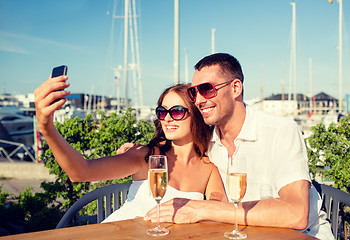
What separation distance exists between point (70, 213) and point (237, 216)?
4.32 feet

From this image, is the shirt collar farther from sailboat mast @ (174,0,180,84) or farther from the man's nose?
sailboat mast @ (174,0,180,84)

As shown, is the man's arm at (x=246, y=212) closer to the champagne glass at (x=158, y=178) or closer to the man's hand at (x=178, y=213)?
the man's hand at (x=178, y=213)

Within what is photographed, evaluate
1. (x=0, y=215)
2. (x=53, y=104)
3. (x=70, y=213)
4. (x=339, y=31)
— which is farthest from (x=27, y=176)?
(x=339, y=31)

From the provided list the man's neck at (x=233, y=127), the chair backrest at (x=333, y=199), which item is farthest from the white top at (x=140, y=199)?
the chair backrest at (x=333, y=199)

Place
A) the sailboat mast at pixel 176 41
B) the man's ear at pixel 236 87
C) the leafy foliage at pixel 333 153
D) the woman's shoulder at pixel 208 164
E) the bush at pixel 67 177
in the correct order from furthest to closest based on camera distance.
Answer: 1. the sailboat mast at pixel 176 41
2. the bush at pixel 67 177
3. the leafy foliage at pixel 333 153
4. the woman's shoulder at pixel 208 164
5. the man's ear at pixel 236 87

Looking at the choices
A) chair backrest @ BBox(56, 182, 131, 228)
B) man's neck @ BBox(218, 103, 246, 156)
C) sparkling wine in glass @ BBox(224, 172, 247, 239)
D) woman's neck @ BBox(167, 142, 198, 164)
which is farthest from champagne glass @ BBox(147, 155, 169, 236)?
woman's neck @ BBox(167, 142, 198, 164)

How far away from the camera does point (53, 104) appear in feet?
5.68

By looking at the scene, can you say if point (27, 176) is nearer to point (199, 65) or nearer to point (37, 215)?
point (37, 215)

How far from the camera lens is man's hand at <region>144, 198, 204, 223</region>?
6.37 ft

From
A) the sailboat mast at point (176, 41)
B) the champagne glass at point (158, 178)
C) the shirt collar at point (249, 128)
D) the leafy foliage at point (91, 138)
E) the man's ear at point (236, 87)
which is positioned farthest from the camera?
the sailboat mast at point (176, 41)

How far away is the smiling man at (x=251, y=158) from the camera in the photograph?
6.39 feet

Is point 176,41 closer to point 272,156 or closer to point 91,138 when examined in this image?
point 91,138

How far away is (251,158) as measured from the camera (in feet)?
8.34

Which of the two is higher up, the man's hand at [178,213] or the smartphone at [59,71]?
the smartphone at [59,71]
